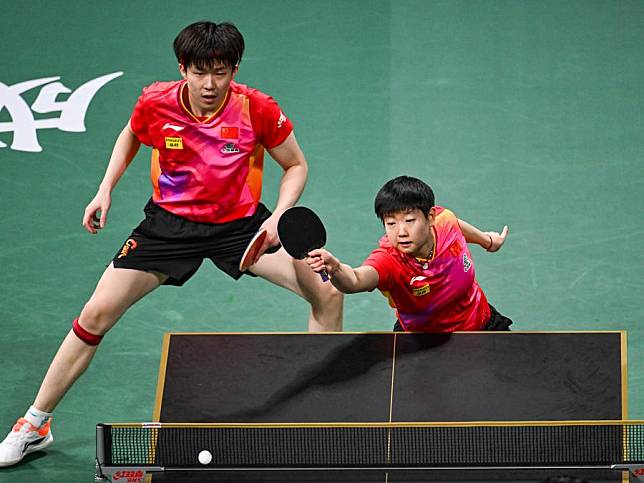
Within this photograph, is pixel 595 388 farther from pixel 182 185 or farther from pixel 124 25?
pixel 124 25

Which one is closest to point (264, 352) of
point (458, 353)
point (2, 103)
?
point (458, 353)

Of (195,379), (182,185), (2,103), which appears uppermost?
(2,103)

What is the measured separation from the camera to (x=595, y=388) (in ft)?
16.0

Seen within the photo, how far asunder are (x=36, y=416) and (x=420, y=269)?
1892 millimetres

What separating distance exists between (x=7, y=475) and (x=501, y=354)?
2293 mm

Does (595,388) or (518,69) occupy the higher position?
(518,69)

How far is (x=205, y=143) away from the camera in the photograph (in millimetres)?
5586

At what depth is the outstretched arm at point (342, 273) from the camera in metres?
4.73

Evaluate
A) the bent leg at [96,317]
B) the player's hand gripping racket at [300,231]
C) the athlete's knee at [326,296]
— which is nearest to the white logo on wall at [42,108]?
the bent leg at [96,317]

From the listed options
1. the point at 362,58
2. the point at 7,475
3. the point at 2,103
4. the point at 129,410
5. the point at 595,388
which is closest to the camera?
the point at 595,388

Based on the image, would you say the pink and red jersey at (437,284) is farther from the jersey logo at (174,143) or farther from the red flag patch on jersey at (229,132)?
the jersey logo at (174,143)

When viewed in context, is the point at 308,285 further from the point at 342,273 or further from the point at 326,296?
the point at 342,273

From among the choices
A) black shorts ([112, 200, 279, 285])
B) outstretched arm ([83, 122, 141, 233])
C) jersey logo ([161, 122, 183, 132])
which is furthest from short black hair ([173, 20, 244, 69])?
black shorts ([112, 200, 279, 285])

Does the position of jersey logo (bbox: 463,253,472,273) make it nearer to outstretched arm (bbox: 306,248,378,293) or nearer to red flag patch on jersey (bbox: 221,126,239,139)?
outstretched arm (bbox: 306,248,378,293)
